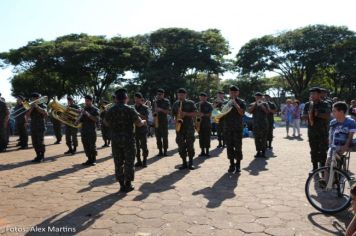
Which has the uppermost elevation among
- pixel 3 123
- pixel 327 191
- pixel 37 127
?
pixel 3 123

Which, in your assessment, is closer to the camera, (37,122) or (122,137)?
(122,137)

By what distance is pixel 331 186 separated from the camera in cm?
588

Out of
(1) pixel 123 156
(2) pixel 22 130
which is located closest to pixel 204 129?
(1) pixel 123 156

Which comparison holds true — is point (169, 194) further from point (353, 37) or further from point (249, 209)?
point (353, 37)

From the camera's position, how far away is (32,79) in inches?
1875

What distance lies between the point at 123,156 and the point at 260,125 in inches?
215

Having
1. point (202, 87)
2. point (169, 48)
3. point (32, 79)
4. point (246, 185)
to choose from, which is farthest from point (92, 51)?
point (246, 185)

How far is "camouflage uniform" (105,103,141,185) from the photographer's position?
23.1 ft

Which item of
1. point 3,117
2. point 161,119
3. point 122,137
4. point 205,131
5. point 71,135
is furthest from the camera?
point 3,117

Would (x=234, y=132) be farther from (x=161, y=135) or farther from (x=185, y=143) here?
(x=161, y=135)

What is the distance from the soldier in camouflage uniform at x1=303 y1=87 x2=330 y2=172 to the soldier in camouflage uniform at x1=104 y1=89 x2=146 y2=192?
144 inches

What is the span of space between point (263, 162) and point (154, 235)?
20.3 ft

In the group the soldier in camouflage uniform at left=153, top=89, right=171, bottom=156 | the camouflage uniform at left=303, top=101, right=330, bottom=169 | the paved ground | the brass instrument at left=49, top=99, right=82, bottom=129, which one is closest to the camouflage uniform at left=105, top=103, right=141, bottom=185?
the paved ground

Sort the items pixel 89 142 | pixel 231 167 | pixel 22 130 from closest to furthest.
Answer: pixel 231 167
pixel 89 142
pixel 22 130
